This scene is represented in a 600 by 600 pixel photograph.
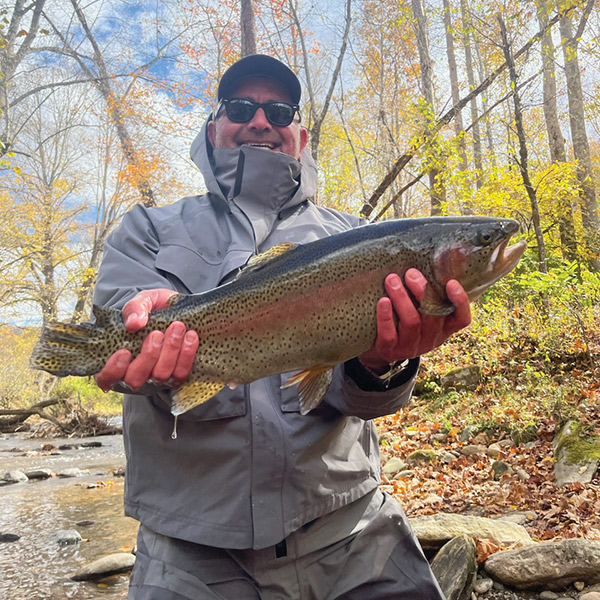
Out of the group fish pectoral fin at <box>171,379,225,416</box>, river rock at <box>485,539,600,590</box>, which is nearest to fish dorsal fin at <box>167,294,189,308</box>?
fish pectoral fin at <box>171,379,225,416</box>

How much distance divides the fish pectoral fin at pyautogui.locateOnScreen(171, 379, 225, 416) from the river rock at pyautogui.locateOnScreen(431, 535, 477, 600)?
2.87 meters

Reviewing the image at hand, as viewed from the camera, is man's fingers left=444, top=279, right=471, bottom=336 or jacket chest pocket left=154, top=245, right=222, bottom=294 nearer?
man's fingers left=444, top=279, right=471, bottom=336

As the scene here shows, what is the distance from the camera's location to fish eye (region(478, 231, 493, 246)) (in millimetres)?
2168

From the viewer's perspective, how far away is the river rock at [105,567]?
5605mm

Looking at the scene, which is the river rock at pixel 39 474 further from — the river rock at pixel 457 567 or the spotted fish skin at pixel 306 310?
the spotted fish skin at pixel 306 310

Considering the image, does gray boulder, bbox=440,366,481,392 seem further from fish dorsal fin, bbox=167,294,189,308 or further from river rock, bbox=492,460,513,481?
fish dorsal fin, bbox=167,294,189,308

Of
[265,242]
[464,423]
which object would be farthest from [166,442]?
[464,423]

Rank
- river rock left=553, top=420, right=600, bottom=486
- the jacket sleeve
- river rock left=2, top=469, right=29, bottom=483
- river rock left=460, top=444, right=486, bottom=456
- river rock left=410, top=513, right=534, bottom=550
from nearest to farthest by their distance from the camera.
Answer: the jacket sleeve, river rock left=410, top=513, right=534, bottom=550, river rock left=553, top=420, right=600, bottom=486, river rock left=460, top=444, right=486, bottom=456, river rock left=2, top=469, right=29, bottom=483

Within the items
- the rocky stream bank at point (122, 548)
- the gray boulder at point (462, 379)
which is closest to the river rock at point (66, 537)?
the rocky stream bank at point (122, 548)

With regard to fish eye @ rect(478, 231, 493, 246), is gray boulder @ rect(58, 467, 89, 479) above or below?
below

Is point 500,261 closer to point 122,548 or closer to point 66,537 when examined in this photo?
point 122,548

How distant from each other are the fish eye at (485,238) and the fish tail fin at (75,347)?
1485 mm

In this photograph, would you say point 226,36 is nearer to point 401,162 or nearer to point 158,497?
point 401,162

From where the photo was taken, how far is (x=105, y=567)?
18.6 feet
